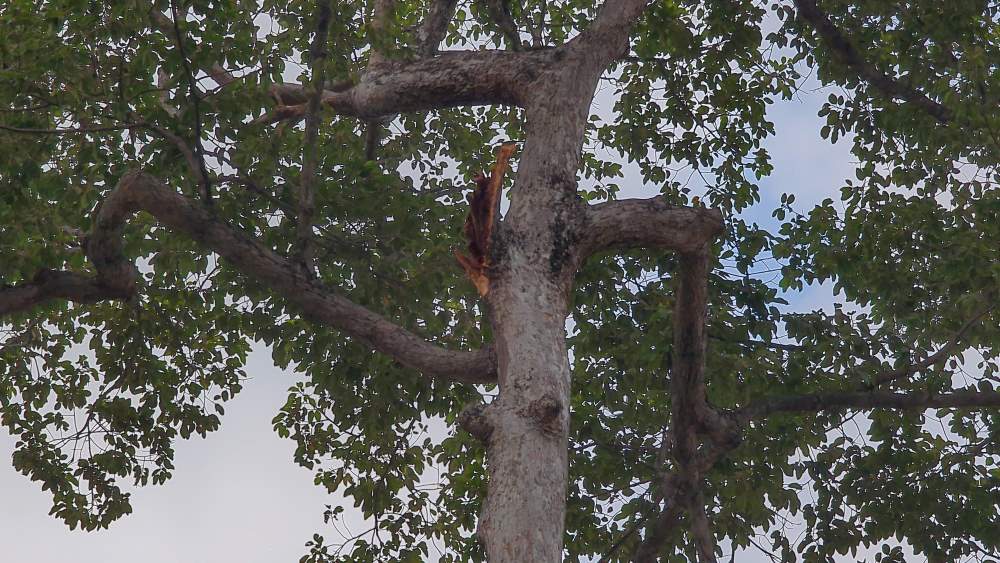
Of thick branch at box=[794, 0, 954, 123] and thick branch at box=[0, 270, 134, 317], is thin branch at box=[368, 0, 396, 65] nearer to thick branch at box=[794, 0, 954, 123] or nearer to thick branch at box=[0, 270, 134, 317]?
thick branch at box=[0, 270, 134, 317]

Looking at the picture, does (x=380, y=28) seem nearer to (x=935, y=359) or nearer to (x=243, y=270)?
(x=243, y=270)

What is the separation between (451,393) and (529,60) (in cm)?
341

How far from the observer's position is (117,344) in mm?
10609

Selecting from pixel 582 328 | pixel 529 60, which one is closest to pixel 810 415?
pixel 582 328

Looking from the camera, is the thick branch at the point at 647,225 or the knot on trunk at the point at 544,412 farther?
the thick branch at the point at 647,225

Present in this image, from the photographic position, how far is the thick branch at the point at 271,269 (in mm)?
7578

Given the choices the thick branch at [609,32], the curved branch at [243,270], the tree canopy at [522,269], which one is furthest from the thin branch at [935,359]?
the curved branch at [243,270]

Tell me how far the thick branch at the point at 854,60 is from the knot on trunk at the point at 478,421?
641cm

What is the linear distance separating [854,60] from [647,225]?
4.67 m

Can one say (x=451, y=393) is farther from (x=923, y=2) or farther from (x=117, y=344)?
(x=923, y=2)

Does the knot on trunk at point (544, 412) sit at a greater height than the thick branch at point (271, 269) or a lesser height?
lesser

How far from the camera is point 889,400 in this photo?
8930 mm

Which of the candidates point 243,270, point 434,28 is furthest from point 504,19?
point 243,270

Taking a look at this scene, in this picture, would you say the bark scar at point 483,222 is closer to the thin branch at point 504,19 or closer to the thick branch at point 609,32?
the thick branch at point 609,32
